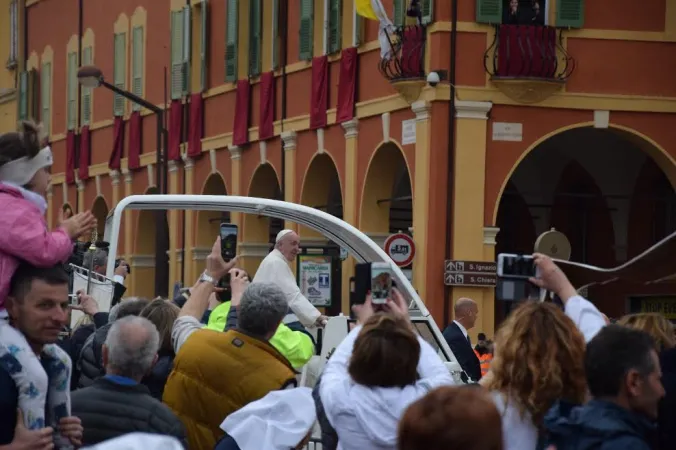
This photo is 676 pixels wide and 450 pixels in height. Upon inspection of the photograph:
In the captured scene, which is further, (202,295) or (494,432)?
(202,295)

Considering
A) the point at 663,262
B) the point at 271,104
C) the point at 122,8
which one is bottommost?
the point at 663,262

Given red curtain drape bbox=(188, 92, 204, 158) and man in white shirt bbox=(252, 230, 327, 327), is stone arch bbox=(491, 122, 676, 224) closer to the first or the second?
red curtain drape bbox=(188, 92, 204, 158)

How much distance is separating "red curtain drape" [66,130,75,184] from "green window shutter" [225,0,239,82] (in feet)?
43.6

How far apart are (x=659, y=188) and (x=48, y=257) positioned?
24.8 m

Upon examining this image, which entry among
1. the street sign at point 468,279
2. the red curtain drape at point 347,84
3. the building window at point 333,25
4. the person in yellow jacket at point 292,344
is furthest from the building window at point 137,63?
the person in yellow jacket at point 292,344

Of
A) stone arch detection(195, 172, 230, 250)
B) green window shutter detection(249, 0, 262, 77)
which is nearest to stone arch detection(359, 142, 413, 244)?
green window shutter detection(249, 0, 262, 77)

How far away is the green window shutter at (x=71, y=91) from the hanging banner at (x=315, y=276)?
24024mm

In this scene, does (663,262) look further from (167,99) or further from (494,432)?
(167,99)

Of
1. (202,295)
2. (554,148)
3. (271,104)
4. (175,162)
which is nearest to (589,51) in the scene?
(554,148)

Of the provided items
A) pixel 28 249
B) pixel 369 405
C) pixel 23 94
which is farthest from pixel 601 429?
pixel 23 94

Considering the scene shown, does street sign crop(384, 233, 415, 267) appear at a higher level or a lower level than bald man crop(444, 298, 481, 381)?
higher

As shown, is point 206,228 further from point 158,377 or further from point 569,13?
point 158,377

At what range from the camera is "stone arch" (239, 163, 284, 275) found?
3503 centimetres

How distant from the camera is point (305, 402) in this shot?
8.12 m
